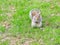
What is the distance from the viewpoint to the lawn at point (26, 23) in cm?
561

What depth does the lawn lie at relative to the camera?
18.4ft

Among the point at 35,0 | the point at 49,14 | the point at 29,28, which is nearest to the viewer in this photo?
the point at 29,28

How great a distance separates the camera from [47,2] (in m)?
7.53

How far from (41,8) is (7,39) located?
74.0 inches

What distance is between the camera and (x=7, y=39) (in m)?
5.70

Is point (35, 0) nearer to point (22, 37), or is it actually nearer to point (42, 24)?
point (42, 24)

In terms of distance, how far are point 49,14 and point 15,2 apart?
1.37 m

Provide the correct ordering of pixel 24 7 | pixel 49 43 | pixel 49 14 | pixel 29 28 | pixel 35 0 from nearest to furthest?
pixel 49 43 < pixel 29 28 < pixel 49 14 < pixel 24 7 < pixel 35 0

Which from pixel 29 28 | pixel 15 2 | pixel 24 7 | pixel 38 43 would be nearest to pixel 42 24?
pixel 29 28

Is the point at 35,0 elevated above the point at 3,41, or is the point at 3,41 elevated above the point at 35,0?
the point at 35,0

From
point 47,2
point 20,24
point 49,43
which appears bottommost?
point 49,43

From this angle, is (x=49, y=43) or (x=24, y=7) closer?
(x=49, y=43)

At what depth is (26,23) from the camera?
6.28m

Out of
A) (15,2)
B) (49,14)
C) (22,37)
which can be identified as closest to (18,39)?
(22,37)
